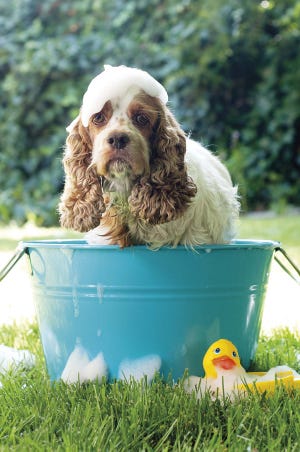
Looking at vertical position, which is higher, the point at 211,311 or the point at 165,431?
the point at 211,311

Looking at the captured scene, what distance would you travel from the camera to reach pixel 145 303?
2527mm

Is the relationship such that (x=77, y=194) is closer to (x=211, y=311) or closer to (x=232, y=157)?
(x=211, y=311)

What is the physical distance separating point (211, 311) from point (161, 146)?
0.60 meters

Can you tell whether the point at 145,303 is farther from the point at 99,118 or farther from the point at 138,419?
the point at 99,118

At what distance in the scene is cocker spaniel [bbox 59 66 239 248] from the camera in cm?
248

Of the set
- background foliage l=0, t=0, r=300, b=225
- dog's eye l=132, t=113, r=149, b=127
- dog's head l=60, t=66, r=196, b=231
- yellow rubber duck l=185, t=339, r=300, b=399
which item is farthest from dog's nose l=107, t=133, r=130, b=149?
background foliage l=0, t=0, r=300, b=225

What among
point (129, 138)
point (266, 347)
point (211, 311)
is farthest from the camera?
point (266, 347)

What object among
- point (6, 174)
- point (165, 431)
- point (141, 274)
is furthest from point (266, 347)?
point (6, 174)

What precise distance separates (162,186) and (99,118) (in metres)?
0.32


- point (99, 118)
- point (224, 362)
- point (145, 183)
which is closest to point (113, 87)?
point (99, 118)

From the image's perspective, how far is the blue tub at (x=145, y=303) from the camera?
252cm

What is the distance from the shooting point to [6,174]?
382 inches

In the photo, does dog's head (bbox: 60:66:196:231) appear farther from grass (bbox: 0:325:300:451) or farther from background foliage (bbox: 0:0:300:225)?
background foliage (bbox: 0:0:300:225)

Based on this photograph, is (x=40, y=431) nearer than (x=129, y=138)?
Yes
